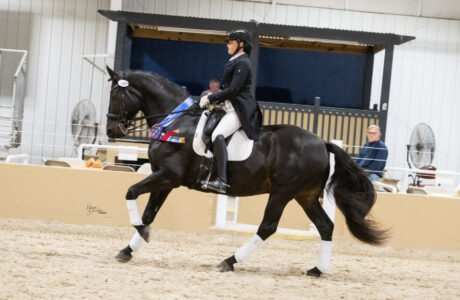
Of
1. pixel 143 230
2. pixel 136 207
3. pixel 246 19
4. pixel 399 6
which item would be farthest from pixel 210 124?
pixel 399 6

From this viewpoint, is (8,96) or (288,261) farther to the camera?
(8,96)

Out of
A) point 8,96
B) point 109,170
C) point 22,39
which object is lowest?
point 109,170

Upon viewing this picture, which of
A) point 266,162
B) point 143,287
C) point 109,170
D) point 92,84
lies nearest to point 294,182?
point 266,162

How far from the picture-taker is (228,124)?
5.12 metres

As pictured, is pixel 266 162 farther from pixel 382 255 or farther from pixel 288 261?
pixel 382 255

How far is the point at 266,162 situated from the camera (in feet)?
17.2

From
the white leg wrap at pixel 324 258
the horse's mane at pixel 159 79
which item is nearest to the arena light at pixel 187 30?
the horse's mane at pixel 159 79

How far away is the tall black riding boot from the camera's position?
5.04 meters

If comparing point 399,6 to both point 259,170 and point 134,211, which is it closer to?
point 259,170

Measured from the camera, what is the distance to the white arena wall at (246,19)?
15016 millimetres

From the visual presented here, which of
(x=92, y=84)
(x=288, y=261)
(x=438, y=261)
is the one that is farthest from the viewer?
(x=92, y=84)

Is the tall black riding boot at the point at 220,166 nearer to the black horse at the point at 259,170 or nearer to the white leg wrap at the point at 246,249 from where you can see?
the black horse at the point at 259,170

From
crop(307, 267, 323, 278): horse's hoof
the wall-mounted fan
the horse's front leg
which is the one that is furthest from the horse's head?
the wall-mounted fan

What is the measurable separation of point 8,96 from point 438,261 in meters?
11.3
